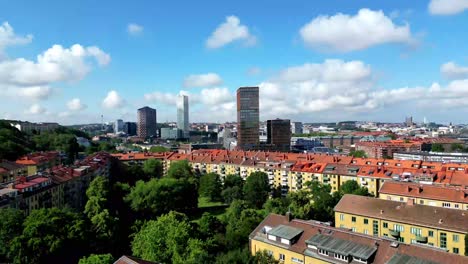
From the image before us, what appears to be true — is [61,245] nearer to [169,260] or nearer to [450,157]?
[169,260]

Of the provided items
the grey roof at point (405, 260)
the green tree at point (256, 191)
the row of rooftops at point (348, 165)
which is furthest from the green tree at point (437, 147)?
the grey roof at point (405, 260)

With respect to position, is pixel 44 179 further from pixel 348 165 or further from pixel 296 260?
pixel 348 165

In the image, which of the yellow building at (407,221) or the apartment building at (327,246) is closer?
the apartment building at (327,246)

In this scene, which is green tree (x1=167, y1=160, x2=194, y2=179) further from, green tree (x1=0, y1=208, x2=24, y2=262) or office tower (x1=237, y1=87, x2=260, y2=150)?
office tower (x1=237, y1=87, x2=260, y2=150)

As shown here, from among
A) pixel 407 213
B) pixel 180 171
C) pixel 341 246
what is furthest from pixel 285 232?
pixel 180 171

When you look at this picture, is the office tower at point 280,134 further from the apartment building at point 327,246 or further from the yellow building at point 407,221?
the apartment building at point 327,246

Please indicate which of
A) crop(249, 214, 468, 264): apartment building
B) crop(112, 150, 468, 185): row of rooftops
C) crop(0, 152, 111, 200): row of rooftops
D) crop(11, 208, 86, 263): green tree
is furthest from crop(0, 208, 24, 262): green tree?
crop(112, 150, 468, 185): row of rooftops
